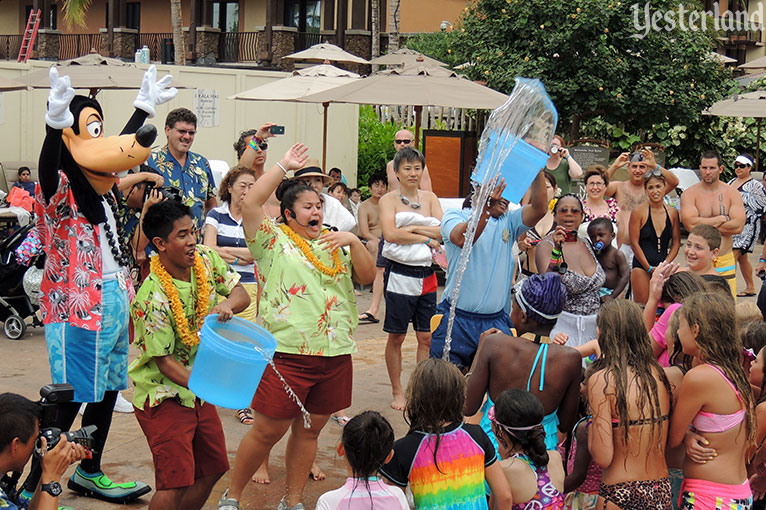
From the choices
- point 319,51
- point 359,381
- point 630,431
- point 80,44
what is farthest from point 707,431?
point 80,44

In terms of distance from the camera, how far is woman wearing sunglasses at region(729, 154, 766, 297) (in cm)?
1229

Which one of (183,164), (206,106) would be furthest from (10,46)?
(183,164)

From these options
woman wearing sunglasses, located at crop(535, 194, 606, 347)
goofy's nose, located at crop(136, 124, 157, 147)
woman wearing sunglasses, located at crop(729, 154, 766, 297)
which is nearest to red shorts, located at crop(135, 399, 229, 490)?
goofy's nose, located at crop(136, 124, 157, 147)

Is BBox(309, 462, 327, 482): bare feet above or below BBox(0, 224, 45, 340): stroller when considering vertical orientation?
below

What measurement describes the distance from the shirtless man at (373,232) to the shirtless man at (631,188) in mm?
2551

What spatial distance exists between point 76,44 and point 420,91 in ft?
99.0

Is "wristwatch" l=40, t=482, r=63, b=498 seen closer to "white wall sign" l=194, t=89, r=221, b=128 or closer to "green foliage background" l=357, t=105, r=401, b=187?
"white wall sign" l=194, t=89, r=221, b=128

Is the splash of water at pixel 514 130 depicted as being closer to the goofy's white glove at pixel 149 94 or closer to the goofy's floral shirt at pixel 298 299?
the goofy's floral shirt at pixel 298 299

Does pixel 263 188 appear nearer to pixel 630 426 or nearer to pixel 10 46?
pixel 630 426

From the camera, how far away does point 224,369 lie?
14.0 ft

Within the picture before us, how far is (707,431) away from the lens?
4.16 metres

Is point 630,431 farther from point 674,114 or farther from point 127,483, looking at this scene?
point 674,114

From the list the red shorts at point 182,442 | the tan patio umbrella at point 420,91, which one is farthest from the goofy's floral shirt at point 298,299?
the tan patio umbrella at point 420,91

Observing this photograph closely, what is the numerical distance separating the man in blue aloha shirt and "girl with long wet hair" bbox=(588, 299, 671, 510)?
334 centimetres
